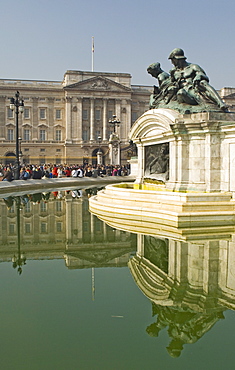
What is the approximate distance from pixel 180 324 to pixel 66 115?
65.6m

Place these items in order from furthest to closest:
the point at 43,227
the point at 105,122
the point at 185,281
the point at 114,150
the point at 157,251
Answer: the point at 105,122, the point at 114,150, the point at 43,227, the point at 157,251, the point at 185,281

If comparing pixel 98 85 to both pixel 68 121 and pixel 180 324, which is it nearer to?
pixel 68 121

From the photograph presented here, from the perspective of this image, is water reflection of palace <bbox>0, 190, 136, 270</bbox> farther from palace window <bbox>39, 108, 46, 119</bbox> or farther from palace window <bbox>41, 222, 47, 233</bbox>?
palace window <bbox>39, 108, 46, 119</bbox>

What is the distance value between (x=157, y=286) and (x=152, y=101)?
376 inches

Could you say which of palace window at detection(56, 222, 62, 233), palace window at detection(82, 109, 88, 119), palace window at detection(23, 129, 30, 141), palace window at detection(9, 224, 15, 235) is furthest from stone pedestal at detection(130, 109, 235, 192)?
palace window at detection(23, 129, 30, 141)

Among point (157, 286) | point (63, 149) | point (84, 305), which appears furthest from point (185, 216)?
point (63, 149)

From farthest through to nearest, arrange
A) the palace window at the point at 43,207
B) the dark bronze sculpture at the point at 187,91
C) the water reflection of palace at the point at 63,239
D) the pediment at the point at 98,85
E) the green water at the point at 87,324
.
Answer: the pediment at the point at 98,85 → the palace window at the point at 43,207 → the dark bronze sculpture at the point at 187,91 → the water reflection of palace at the point at 63,239 → the green water at the point at 87,324

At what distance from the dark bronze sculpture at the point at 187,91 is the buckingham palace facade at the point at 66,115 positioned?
177 feet

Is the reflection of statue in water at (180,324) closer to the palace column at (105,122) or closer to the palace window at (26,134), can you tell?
the palace column at (105,122)

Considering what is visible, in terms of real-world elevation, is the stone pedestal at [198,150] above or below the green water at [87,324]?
above

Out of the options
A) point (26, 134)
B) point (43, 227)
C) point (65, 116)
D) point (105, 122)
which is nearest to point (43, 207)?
point (43, 227)

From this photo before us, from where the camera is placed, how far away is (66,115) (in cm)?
6669

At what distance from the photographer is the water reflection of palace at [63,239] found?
598 centimetres

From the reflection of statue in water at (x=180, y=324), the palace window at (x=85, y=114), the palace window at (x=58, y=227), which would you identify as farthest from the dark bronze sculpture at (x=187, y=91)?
the palace window at (x=85, y=114)
